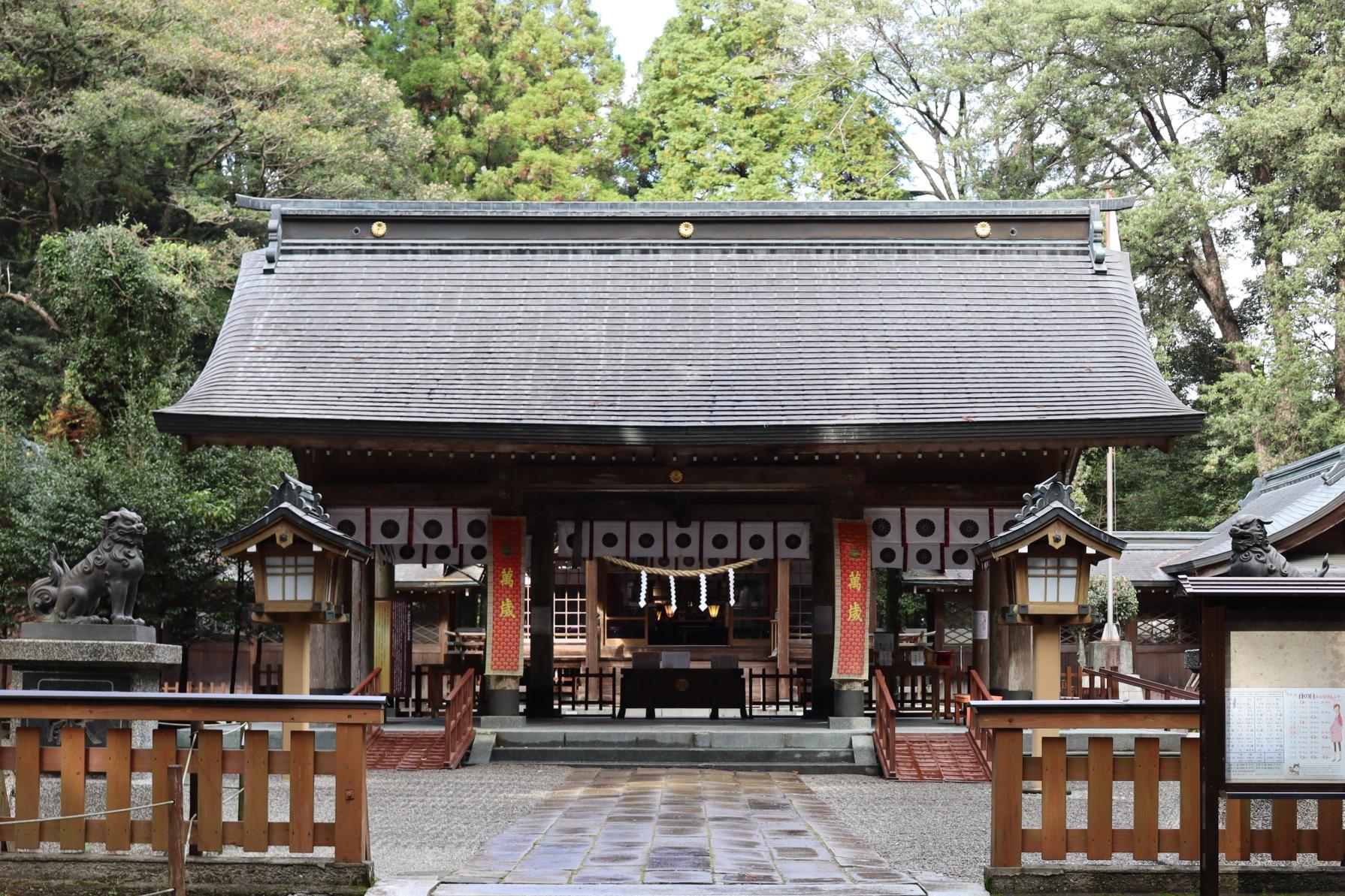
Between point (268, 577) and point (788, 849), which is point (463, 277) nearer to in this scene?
point (268, 577)

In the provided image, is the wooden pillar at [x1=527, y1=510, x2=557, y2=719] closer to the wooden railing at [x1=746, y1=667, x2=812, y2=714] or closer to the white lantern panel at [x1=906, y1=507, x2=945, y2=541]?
the wooden railing at [x1=746, y1=667, x2=812, y2=714]

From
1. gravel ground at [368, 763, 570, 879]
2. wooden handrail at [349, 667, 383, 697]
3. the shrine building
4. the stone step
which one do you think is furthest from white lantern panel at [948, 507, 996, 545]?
wooden handrail at [349, 667, 383, 697]

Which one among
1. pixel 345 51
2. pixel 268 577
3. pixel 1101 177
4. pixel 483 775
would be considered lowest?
pixel 483 775

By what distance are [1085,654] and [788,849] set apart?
18305 millimetres

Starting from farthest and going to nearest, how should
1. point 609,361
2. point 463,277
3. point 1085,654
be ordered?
point 1085,654 < point 463,277 < point 609,361

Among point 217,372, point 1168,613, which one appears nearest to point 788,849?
point 217,372

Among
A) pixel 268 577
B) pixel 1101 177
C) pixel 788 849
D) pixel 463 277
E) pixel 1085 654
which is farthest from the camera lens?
pixel 1101 177

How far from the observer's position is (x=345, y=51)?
34219mm

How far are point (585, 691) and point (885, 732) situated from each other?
812cm

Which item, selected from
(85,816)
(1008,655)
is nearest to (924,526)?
(1008,655)

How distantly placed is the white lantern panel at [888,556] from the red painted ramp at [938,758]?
2.19 meters

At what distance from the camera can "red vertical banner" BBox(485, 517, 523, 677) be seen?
15914 millimetres

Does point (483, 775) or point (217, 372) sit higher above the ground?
point (217, 372)

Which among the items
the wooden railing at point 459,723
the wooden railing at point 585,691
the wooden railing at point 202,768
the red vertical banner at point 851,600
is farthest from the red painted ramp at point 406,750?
the wooden railing at point 202,768
